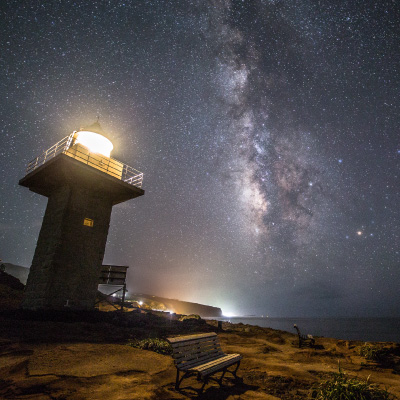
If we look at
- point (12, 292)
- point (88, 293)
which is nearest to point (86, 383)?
point (88, 293)

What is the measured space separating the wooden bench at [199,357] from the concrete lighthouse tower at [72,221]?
937 centimetres

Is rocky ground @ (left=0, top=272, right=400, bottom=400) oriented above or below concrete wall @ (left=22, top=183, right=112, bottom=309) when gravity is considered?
below

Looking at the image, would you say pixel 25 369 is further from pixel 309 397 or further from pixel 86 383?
pixel 309 397

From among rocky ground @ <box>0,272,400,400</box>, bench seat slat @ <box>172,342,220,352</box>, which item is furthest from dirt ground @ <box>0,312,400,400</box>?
bench seat slat @ <box>172,342,220,352</box>

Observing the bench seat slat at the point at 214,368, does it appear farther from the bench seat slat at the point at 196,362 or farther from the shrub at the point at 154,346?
the shrub at the point at 154,346

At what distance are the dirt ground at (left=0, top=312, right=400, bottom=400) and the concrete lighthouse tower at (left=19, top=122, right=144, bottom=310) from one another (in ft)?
7.18

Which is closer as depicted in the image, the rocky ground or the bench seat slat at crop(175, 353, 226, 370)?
the rocky ground

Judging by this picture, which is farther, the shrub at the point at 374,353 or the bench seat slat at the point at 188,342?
the shrub at the point at 374,353

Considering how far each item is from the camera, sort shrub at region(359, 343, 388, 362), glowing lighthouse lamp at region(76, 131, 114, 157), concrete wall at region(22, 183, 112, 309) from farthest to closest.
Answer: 1. glowing lighthouse lamp at region(76, 131, 114, 157)
2. concrete wall at region(22, 183, 112, 309)
3. shrub at region(359, 343, 388, 362)

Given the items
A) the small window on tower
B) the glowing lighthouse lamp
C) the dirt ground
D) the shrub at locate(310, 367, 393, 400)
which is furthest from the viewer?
the glowing lighthouse lamp

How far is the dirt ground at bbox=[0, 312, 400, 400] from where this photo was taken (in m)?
4.36

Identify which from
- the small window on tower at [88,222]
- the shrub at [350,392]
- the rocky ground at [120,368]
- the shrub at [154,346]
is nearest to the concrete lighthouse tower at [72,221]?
the small window on tower at [88,222]

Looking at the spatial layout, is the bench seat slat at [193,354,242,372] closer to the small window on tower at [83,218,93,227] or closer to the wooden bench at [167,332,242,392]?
the wooden bench at [167,332,242,392]

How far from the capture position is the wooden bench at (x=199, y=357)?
4562 mm
